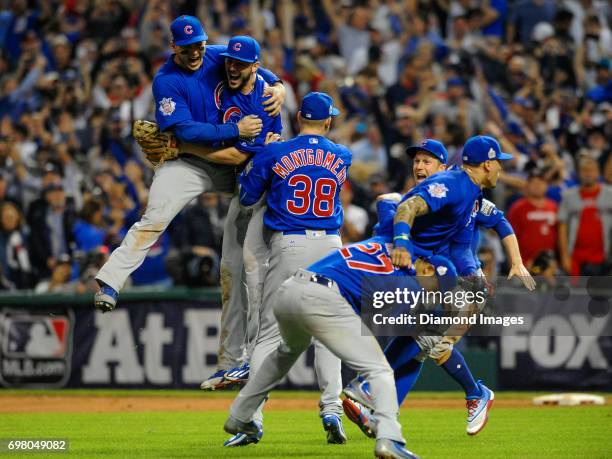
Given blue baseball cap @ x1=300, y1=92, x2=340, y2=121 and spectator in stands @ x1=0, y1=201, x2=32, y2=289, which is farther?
spectator in stands @ x1=0, y1=201, x2=32, y2=289

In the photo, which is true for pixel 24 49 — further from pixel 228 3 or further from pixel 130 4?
pixel 228 3

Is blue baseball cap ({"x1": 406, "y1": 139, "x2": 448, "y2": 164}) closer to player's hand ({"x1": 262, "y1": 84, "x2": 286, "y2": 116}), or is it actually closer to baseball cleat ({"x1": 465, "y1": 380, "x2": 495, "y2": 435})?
player's hand ({"x1": 262, "y1": 84, "x2": 286, "y2": 116})

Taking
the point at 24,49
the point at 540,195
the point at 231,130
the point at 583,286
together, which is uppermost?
the point at 24,49

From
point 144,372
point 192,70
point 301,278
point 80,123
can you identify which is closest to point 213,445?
point 301,278

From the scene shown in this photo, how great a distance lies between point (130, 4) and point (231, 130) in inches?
507

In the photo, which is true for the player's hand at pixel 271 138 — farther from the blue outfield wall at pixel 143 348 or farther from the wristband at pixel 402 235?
the blue outfield wall at pixel 143 348

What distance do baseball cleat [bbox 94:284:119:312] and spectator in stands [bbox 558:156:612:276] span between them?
7947 millimetres

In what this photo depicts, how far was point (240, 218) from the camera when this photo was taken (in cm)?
1080

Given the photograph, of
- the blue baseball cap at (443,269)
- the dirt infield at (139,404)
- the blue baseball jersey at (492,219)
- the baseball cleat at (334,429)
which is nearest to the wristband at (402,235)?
the blue baseball cap at (443,269)

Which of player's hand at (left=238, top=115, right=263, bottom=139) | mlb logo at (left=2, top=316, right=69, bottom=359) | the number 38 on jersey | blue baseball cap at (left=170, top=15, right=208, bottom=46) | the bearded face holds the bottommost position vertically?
mlb logo at (left=2, top=316, right=69, bottom=359)

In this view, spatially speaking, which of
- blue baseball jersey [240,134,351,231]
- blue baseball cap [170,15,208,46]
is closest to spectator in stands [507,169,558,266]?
blue baseball jersey [240,134,351,231]

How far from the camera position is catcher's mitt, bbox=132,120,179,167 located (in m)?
10.4

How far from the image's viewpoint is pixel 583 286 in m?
15.6

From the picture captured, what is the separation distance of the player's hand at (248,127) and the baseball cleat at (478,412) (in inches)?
119
